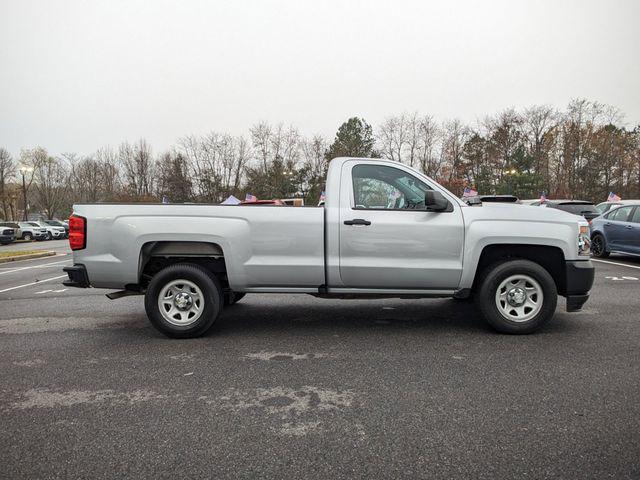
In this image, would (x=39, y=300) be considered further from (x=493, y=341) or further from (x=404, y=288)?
(x=493, y=341)

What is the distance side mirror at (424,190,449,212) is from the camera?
15.3 feet

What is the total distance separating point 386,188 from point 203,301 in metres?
2.52

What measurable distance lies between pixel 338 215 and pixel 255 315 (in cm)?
216

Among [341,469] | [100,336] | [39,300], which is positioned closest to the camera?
[341,469]

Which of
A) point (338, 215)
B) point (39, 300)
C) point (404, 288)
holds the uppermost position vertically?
point (338, 215)

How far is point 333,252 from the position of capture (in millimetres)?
4840

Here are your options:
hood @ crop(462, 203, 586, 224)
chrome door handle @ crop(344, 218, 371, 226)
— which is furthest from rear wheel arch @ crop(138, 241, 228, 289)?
hood @ crop(462, 203, 586, 224)

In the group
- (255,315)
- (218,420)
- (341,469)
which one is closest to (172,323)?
(255,315)

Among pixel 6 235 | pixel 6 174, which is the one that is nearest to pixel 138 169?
pixel 6 174

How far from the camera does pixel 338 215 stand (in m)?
4.86

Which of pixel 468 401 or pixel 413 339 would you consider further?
pixel 413 339

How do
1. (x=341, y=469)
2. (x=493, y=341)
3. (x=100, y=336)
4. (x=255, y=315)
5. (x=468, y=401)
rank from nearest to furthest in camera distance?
(x=341, y=469) < (x=468, y=401) < (x=493, y=341) < (x=100, y=336) < (x=255, y=315)

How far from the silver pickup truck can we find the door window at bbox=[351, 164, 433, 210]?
0.38 feet

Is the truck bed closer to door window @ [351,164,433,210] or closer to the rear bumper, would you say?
the rear bumper
